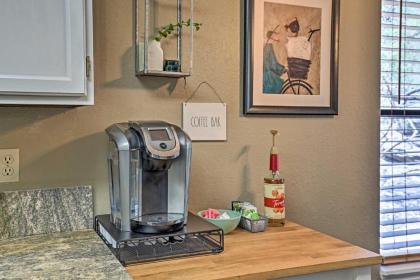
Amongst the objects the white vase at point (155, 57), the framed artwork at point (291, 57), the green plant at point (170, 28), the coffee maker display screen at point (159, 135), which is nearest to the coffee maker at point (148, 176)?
the coffee maker display screen at point (159, 135)

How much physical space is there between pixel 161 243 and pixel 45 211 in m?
0.44

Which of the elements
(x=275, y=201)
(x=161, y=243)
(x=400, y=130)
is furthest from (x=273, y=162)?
(x=400, y=130)

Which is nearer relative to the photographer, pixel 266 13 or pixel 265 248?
pixel 265 248

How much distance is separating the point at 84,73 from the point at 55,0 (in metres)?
0.22

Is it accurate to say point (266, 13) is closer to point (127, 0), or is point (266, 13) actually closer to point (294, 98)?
point (294, 98)

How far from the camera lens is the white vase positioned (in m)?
1.57

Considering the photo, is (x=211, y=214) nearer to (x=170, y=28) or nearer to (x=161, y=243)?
(x=161, y=243)

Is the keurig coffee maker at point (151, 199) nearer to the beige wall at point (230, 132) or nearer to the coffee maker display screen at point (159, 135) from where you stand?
the coffee maker display screen at point (159, 135)

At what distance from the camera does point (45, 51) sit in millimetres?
1247

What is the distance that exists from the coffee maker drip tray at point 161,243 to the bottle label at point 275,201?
32 centimetres

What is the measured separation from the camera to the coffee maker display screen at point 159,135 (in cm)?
134

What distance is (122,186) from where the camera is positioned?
4.40 feet

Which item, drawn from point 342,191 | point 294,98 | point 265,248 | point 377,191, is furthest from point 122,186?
point 377,191

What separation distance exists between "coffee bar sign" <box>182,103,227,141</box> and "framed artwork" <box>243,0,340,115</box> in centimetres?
12
